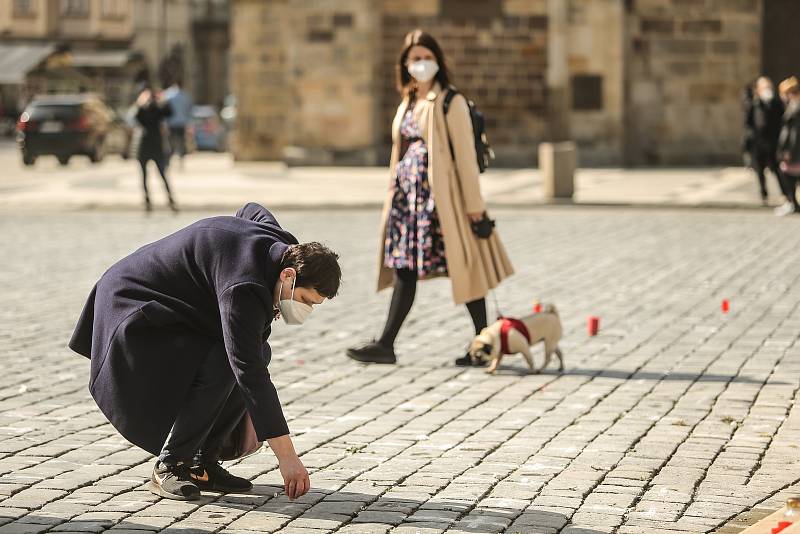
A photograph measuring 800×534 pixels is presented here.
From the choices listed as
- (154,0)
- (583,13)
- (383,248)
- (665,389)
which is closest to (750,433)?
(665,389)

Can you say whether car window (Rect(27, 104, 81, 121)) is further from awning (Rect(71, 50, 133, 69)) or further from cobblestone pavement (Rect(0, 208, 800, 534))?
awning (Rect(71, 50, 133, 69))

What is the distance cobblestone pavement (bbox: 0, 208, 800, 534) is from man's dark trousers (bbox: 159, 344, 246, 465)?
19 centimetres

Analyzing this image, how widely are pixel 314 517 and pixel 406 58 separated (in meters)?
4.18

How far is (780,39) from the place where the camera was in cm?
3081

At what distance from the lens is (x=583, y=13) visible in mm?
29266

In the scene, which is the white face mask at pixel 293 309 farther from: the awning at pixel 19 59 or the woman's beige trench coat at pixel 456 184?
the awning at pixel 19 59

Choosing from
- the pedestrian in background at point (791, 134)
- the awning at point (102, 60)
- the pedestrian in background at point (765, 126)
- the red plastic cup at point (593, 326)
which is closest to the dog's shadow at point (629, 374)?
the red plastic cup at point (593, 326)

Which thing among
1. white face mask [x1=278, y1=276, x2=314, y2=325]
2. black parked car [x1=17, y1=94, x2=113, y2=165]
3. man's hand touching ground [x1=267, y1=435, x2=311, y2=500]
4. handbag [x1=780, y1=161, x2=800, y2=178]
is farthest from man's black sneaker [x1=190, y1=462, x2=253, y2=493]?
black parked car [x1=17, y1=94, x2=113, y2=165]

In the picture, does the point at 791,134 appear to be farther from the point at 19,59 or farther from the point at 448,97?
the point at 19,59

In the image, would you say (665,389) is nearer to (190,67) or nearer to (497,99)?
(497,99)

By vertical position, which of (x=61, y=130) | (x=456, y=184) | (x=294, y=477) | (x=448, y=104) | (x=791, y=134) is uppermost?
(x=448, y=104)

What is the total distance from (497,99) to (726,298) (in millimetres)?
17978

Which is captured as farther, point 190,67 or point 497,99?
point 190,67

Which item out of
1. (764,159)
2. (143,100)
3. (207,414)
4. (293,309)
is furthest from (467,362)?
(764,159)
